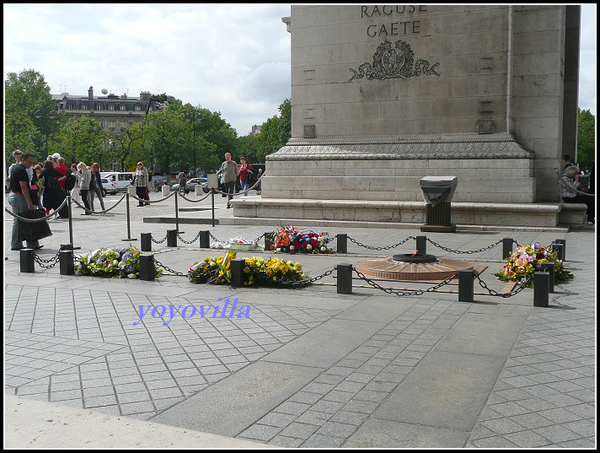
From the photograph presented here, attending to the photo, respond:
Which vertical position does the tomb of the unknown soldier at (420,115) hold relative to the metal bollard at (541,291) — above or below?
above

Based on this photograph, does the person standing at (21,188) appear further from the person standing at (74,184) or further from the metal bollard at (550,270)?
the metal bollard at (550,270)

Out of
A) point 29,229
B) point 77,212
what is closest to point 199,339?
point 29,229

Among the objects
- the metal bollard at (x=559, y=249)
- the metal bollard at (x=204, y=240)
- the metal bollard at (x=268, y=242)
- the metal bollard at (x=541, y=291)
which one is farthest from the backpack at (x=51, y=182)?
the metal bollard at (x=541, y=291)

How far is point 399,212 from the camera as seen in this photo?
53.0 feet

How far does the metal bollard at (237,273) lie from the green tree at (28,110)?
64.4 metres

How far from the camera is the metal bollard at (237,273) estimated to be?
875cm

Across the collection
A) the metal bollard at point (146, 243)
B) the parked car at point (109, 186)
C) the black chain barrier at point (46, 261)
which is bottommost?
the black chain barrier at point (46, 261)

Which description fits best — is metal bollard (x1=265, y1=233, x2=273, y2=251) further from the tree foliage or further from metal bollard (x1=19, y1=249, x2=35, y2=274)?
the tree foliage

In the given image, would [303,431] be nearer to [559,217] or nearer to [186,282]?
[186,282]

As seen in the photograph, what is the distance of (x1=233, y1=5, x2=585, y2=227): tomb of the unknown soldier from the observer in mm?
16156

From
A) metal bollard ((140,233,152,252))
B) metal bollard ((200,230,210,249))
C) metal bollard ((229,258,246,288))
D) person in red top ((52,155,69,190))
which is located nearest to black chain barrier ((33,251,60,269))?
metal bollard ((140,233,152,252))

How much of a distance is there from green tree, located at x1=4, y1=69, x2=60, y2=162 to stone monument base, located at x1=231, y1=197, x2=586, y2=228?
56401 mm

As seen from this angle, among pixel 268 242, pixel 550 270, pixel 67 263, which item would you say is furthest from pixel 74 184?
pixel 550 270

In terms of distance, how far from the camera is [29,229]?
12625mm
